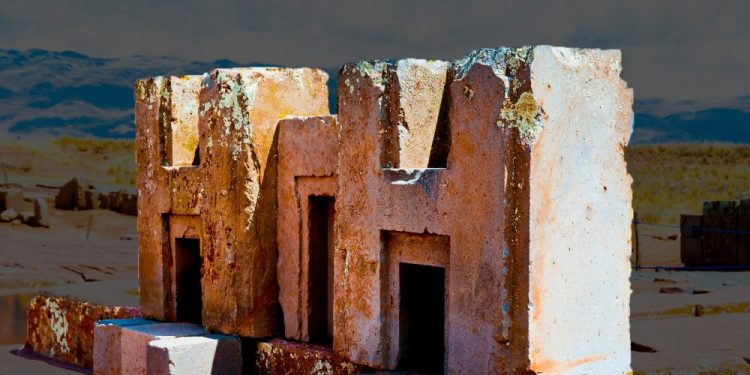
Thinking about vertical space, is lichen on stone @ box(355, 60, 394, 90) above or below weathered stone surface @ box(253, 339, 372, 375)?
above

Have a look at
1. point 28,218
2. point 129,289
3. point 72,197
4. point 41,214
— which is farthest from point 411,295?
point 72,197

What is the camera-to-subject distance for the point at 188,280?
769 cm

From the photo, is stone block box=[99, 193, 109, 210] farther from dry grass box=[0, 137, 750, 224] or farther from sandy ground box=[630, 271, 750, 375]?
sandy ground box=[630, 271, 750, 375]

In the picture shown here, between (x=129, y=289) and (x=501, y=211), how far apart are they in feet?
21.5

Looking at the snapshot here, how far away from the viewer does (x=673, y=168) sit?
42.4m

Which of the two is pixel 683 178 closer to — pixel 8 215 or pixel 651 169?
pixel 651 169

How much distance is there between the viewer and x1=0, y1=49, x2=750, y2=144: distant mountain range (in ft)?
262

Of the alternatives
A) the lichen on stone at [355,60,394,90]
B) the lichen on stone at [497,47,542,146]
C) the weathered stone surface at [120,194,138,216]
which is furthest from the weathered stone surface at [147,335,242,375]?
the weathered stone surface at [120,194,138,216]

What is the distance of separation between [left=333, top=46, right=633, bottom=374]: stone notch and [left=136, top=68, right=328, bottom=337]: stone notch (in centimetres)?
114

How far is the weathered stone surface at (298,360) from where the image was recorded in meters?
5.95

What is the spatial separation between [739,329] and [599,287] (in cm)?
481

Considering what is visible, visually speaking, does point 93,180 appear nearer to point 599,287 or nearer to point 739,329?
point 739,329

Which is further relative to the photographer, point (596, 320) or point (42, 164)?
point (42, 164)

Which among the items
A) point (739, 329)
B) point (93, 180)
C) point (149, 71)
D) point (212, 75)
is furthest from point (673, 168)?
point (149, 71)
